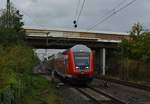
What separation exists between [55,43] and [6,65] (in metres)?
58.5

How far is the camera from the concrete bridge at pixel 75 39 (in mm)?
77562

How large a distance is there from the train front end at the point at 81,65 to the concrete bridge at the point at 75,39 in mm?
34184

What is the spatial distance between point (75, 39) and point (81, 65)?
40860 millimetres

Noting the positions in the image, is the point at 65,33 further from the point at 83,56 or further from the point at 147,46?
the point at 83,56

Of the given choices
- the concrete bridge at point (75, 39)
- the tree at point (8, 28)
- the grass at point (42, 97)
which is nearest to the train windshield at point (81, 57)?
the tree at point (8, 28)

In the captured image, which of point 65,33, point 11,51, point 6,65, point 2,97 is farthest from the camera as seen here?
point 65,33

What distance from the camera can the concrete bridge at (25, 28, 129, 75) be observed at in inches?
3054

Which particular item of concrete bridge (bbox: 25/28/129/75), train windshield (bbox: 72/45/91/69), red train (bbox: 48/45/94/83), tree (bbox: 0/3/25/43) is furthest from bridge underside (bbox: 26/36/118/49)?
red train (bbox: 48/45/94/83)

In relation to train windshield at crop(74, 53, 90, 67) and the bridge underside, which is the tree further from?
the bridge underside

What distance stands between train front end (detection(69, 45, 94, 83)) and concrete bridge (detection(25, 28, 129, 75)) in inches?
1346

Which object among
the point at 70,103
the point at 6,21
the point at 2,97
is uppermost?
the point at 6,21

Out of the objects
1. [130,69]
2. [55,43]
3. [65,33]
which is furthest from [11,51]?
[65,33]

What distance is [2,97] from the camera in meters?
11.4

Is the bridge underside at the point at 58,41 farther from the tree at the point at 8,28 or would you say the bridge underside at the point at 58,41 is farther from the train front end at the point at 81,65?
the train front end at the point at 81,65
